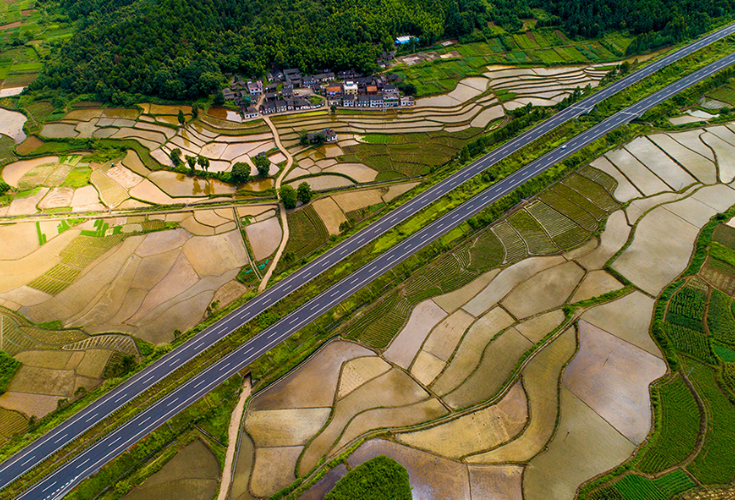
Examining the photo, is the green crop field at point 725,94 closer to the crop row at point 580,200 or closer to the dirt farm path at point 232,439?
the crop row at point 580,200

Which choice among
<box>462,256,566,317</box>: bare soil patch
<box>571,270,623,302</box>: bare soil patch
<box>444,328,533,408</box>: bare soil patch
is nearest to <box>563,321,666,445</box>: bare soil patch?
<box>571,270,623,302</box>: bare soil patch

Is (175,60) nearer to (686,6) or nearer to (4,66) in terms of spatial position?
(4,66)

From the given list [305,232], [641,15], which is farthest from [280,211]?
[641,15]

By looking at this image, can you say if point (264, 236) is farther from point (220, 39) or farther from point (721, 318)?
point (220, 39)

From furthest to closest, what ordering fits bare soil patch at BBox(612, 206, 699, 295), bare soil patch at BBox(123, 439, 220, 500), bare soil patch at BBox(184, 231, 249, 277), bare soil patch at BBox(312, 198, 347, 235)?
bare soil patch at BBox(312, 198, 347, 235) → bare soil patch at BBox(184, 231, 249, 277) → bare soil patch at BBox(612, 206, 699, 295) → bare soil patch at BBox(123, 439, 220, 500)

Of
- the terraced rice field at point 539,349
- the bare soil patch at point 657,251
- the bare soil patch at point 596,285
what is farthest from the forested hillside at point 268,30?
the bare soil patch at point 596,285

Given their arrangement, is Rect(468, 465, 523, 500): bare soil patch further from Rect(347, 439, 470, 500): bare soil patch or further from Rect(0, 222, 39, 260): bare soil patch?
Rect(0, 222, 39, 260): bare soil patch

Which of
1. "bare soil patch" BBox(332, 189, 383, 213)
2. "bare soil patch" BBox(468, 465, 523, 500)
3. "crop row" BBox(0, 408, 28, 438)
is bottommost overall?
"crop row" BBox(0, 408, 28, 438)
